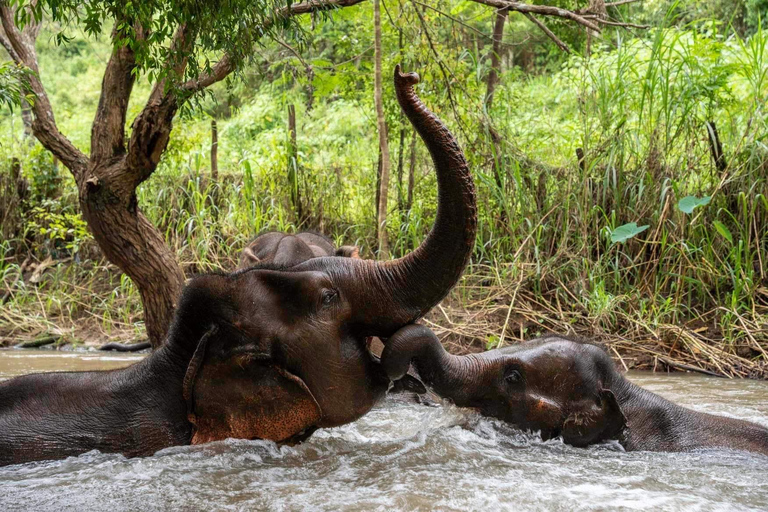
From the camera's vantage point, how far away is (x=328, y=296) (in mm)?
3244

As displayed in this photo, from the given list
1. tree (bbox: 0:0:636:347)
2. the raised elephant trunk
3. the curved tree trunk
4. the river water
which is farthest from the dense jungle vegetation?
the river water

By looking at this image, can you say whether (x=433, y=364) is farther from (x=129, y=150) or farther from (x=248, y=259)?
(x=129, y=150)

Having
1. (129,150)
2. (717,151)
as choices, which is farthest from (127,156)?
(717,151)

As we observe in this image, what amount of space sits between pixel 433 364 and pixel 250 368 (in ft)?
2.46

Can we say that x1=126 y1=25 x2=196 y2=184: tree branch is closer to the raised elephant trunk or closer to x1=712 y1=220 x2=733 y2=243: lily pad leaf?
the raised elephant trunk

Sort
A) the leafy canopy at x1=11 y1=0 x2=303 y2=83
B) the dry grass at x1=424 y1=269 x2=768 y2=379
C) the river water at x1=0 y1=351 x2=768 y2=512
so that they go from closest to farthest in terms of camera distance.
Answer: the river water at x1=0 y1=351 x2=768 y2=512
the leafy canopy at x1=11 y1=0 x2=303 y2=83
the dry grass at x1=424 y1=269 x2=768 y2=379

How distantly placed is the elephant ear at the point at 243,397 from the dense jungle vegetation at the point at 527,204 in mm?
2033

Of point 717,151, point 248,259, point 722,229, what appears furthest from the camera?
point 717,151

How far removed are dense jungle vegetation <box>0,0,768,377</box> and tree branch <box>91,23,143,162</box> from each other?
0.46 meters

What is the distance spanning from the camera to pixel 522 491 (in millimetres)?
3039

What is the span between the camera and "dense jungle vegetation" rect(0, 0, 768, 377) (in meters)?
7.02

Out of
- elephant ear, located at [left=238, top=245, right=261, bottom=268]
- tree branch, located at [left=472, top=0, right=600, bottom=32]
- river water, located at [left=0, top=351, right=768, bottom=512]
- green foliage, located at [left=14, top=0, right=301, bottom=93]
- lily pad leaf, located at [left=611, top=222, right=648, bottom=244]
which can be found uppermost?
tree branch, located at [left=472, top=0, right=600, bottom=32]

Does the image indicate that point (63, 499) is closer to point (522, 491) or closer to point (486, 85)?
point (522, 491)

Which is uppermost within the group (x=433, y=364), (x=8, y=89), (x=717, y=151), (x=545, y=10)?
(x=545, y=10)
